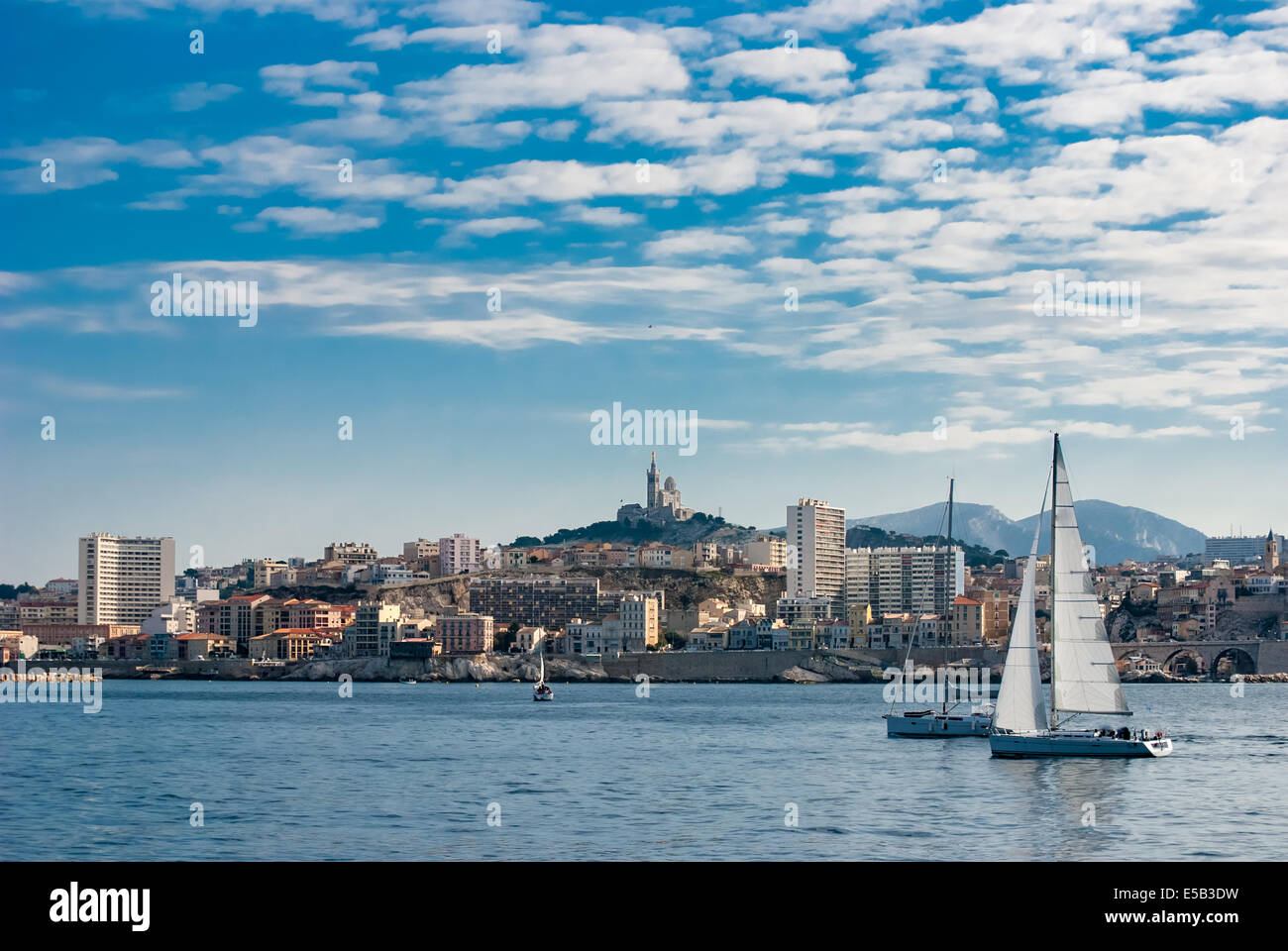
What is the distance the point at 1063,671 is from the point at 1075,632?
3.68ft

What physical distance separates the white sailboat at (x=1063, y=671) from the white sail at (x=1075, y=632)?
0.03m

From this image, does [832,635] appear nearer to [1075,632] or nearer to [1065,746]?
[1065,746]

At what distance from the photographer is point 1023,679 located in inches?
1548

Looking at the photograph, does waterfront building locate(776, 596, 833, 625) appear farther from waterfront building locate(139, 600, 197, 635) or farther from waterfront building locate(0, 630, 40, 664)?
waterfront building locate(0, 630, 40, 664)

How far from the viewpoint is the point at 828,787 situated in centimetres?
3228

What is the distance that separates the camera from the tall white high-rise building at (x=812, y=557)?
186 metres

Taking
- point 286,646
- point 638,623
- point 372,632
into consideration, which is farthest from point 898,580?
point 286,646

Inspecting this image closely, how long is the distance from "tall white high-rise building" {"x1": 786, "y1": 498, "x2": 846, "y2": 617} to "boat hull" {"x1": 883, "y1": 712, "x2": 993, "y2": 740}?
130m

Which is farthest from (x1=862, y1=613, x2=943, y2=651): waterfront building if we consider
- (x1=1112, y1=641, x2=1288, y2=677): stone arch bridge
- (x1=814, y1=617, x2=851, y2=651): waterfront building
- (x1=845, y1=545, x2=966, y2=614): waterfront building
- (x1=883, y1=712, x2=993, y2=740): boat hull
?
(x1=883, y1=712, x2=993, y2=740): boat hull

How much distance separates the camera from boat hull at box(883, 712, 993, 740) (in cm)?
5122

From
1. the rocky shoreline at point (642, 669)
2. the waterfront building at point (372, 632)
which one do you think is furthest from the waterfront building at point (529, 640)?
the waterfront building at point (372, 632)

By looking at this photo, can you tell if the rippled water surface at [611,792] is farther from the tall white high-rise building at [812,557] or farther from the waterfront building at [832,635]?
the tall white high-rise building at [812,557]
